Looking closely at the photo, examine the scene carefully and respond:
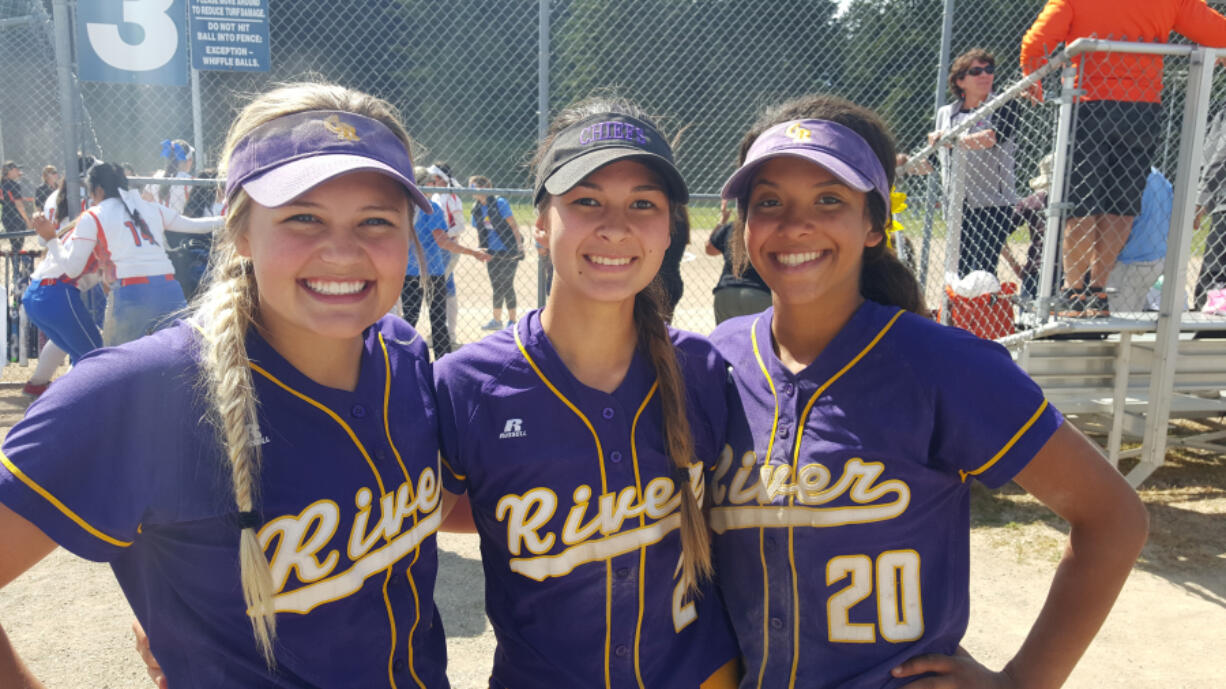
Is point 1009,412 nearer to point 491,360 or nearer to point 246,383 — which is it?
point 491,360

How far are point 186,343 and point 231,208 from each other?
28cm

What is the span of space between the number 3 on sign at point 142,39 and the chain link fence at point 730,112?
0.97 feet

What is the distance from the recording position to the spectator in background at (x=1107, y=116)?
4176 mm

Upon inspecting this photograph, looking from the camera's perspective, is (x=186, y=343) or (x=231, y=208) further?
(x=231, y=208)

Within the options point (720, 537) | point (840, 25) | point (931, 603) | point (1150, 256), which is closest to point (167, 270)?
point (720, 537)

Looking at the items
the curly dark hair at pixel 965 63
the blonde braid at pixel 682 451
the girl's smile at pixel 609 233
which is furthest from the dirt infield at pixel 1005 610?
the curly dark hair at pixel 965 63

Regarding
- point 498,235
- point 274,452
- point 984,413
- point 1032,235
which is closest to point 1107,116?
point 1032,235

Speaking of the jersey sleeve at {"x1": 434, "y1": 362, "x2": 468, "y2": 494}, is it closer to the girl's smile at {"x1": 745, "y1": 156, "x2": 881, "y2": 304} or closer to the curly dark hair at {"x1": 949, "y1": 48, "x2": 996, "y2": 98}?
the girl's smile at {"x1": 745, "y1": 156, "x2": 881, "y2": 304}

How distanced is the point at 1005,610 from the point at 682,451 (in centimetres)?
263

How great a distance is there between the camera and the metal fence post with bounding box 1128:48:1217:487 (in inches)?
158

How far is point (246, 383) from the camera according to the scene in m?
1.43

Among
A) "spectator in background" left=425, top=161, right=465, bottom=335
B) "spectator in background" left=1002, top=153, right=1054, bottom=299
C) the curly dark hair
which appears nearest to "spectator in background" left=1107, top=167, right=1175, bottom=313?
"spectator in background" left=1002, top=153, right=1054, bottom=299

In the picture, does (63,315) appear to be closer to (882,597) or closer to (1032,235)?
(882,597)

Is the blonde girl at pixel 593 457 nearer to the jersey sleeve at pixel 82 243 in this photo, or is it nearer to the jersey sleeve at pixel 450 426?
the jersey sleeve at pixel 450 426
